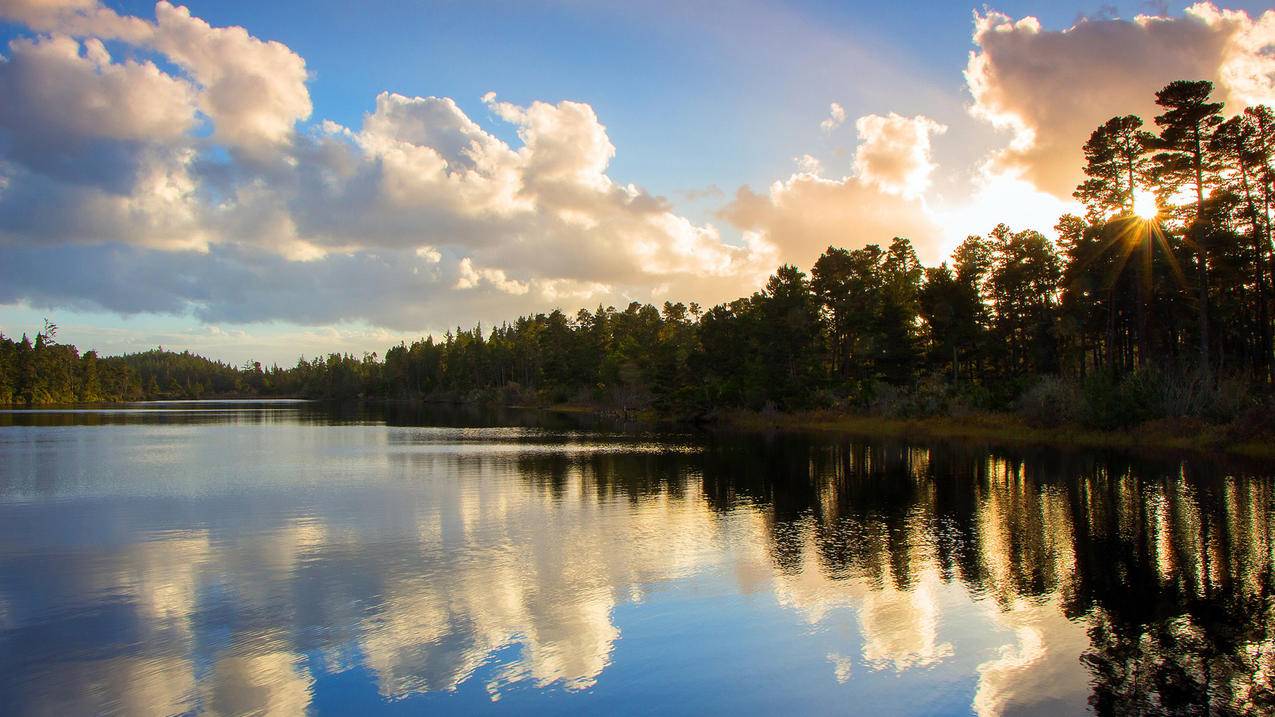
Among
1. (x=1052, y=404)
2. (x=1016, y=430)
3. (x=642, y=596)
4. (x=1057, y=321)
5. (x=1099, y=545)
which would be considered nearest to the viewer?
(x=642, y=596)

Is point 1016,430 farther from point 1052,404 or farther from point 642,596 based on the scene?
point 642,596

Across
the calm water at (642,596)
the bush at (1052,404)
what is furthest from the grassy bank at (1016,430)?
the calm water at (642,596)

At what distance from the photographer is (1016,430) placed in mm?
53156

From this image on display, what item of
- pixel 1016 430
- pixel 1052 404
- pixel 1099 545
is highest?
pixel 1052 404

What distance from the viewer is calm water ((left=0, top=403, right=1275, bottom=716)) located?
11.1 metres

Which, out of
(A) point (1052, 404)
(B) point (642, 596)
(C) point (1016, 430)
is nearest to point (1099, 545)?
(B) point (642, 596)

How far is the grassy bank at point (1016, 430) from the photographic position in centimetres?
3909

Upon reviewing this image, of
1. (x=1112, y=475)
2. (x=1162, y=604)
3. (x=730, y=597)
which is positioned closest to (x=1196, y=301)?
(x=1112, y=475)

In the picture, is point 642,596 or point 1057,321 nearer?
point 642,596

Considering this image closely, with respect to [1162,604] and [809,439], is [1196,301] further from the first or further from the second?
[1162,604]

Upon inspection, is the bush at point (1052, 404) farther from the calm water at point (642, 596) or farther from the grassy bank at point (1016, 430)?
the calm water at point (642, 596)

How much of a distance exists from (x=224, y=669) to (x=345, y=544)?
9.30 m

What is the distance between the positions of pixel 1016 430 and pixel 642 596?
4565 centimetres

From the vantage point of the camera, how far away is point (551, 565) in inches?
738
